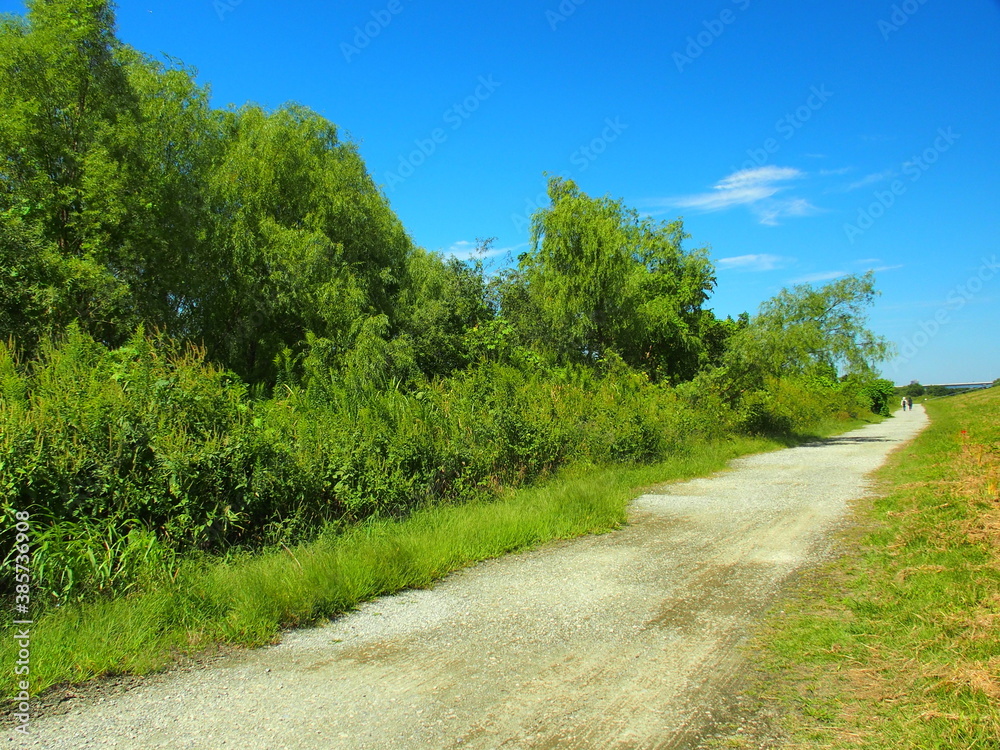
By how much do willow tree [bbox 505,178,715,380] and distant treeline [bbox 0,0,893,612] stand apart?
0.34 feet

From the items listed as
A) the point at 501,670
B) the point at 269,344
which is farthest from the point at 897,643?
the point at 269,344

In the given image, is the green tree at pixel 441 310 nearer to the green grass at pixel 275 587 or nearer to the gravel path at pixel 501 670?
the green grass at pixel 275 587

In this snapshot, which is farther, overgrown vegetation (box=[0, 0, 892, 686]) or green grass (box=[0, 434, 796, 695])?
overgrown vegetation (box=[0, 0, 892, 686])

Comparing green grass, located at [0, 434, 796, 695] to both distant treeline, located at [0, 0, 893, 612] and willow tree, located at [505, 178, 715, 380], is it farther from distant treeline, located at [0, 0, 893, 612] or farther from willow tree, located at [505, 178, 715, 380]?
willow tree, located at [505, 178, 715, 380]

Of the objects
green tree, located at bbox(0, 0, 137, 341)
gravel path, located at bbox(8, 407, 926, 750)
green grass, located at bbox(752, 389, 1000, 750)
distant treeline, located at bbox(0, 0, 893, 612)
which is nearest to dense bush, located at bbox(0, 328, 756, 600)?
distant treeline, located at bbox(0, 0, 893, 612)

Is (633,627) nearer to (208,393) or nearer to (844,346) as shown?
(208,393)

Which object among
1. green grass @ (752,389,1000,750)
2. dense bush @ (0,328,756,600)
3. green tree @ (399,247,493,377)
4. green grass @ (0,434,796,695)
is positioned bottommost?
green grass @ (752,389,1000,750)

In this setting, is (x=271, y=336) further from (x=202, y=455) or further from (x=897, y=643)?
(x=897, y=643)

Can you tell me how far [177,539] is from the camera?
5602 mm

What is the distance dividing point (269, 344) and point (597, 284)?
36.0ft

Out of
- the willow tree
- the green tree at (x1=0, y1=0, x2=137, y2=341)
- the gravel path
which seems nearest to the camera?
the gravel path

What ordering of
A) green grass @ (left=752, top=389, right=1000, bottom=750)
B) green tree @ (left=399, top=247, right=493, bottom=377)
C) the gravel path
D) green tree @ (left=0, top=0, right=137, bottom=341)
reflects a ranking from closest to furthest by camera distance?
1. green grass @ (left=752, top=389, right=1000, bottom=750)
2. the gravel path
3. green tree @ (left=0, top=0, right=137, bottom=341)
4. green tree @ (left=399, top=247, right=493, bottom=377)

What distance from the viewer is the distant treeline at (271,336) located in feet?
18.9

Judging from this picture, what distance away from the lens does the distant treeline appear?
5.76 meters
